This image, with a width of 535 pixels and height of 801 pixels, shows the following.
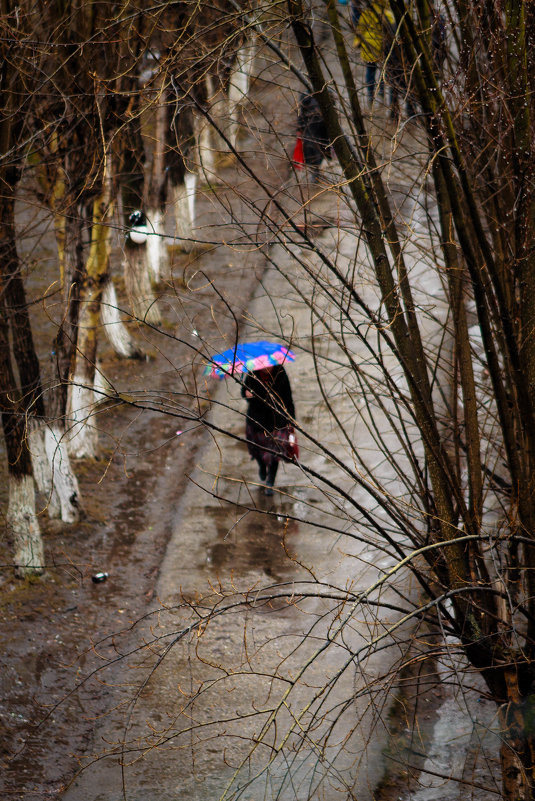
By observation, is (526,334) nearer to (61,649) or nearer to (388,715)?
Result: (388,715)

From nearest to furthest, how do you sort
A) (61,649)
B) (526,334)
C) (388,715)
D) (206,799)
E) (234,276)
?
1. (526,334)
2. (206,799)
3. (388,715)
4. (61,649)
5. (234,276)

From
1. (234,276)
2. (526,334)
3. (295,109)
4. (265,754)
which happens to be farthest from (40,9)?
(234,276)

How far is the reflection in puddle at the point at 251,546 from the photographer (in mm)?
8070

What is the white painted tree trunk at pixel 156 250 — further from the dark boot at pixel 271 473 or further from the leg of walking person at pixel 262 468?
the dark boot at pixel 271 473

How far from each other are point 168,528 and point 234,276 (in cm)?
702

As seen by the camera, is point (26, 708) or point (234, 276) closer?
point (26, 708)

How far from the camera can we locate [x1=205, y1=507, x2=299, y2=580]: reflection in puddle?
26.5ft

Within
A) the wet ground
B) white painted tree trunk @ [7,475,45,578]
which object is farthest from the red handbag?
white painted tree trunk @ [7,475,45,578]

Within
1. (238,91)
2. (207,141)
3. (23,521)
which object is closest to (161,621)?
(23,521)

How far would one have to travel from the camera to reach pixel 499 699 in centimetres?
477

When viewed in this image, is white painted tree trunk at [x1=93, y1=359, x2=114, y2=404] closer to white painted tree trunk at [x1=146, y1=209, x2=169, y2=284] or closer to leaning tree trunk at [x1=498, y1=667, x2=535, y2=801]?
leaning tree trunk at [x1=498, y1=667, x2=535, y2=801]

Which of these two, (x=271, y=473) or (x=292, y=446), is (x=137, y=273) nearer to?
(x=271, y=473)

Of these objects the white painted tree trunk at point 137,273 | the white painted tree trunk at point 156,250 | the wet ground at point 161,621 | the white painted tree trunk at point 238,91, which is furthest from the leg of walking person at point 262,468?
the white painted tree trunk at point 156,250

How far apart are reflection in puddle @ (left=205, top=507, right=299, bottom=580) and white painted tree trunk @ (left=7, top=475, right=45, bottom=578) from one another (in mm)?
1599
